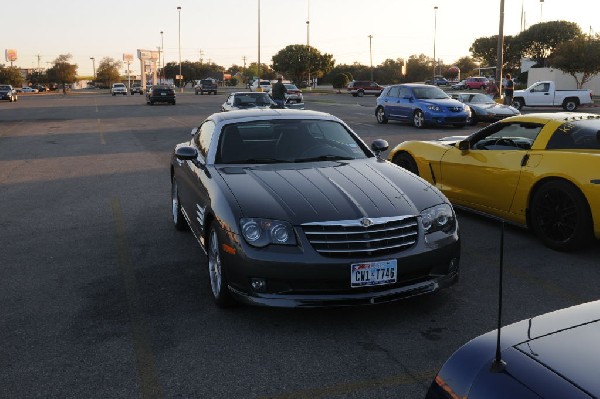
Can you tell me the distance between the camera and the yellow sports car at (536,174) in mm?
5891

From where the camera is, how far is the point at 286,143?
5.81 metres

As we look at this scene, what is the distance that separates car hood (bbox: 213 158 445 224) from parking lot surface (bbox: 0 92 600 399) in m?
0.83

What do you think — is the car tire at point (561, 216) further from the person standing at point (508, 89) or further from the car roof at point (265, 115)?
the person standing at point (508, 89)

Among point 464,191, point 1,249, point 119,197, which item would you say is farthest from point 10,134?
point 464,191

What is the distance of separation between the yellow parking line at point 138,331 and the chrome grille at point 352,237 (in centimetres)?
133

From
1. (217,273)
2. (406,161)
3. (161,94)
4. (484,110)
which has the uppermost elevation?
(161,94)

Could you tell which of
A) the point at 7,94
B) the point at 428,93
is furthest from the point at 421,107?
the point at 7,94

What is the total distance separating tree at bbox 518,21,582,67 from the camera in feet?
257

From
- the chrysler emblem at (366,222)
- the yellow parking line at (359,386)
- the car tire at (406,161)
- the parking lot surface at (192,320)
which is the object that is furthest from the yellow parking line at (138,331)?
the car tire at (406,161)

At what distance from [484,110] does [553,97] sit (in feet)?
35.7

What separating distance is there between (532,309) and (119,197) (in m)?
6.67

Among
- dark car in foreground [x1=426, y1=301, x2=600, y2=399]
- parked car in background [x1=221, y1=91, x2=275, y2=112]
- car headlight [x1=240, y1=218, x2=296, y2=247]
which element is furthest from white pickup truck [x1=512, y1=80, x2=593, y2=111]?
dark car in foreground [x1=426, y1=301, x2=600, y2=399]

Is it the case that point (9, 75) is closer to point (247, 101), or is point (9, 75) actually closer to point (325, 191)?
point (247, 101)

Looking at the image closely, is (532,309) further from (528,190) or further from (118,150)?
(118,150)
